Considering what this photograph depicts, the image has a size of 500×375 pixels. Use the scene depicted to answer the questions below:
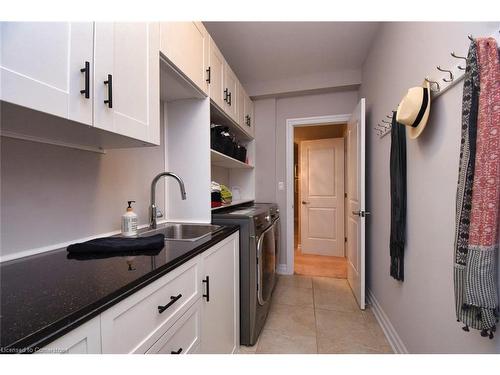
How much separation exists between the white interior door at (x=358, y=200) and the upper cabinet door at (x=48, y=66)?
6.68 ft

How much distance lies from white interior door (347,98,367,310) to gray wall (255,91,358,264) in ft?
2.46

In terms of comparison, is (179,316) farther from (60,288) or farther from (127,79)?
(127,79)

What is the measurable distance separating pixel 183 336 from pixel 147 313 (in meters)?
0.29

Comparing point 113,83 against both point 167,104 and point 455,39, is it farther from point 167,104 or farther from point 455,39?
point 455,39

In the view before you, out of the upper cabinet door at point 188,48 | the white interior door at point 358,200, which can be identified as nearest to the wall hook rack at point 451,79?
the white interior door at point 358,200

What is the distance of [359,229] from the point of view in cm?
219

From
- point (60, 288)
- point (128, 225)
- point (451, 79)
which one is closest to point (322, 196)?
point (451, 79)

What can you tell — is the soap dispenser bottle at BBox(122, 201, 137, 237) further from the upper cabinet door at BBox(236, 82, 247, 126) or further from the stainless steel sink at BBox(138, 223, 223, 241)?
the upper cabinet door at BBox(236, 82, 247, 126)

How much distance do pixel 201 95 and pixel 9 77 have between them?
44.4 inches

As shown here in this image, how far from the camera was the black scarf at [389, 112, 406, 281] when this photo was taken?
150cm

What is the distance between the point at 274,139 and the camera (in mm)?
3100

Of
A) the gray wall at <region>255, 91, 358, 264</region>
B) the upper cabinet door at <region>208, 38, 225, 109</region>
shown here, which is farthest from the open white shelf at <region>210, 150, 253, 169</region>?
the upper cabinet door at <region>208, 38, 225, 109</region>

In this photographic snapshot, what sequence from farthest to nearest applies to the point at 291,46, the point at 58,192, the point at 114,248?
the point at 291,46, the point at 58,192, the point at 114,248
